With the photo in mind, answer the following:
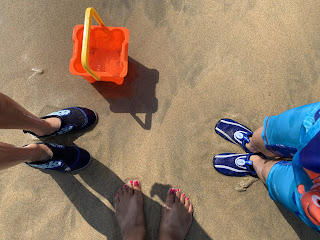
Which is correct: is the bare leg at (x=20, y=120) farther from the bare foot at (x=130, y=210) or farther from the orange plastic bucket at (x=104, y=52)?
the bare foot at (x=130, y=210)

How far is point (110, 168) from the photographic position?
6.58 feet

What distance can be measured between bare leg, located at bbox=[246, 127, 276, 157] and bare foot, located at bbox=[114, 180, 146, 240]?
39.6 inches

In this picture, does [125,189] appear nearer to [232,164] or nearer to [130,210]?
[130,210]

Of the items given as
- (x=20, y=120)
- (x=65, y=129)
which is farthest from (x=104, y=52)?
(x=20, y=120)

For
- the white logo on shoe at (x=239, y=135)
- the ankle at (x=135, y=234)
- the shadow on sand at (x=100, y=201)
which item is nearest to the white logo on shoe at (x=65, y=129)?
the shadow on sand at (x=100, y=201)

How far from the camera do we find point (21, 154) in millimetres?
1495

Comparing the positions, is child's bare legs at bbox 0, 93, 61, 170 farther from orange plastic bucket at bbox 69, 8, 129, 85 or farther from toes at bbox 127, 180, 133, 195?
toes at bbox 127, 180, 133, 195

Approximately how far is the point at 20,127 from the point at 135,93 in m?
0.96

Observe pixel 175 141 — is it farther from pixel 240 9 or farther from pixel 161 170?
pixel 240 9

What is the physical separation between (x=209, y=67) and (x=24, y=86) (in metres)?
1.72

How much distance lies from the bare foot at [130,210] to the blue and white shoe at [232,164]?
2.37 ft

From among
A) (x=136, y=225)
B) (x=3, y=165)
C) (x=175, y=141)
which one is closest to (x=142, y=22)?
(x=175, y=141)

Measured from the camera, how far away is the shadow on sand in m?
1.93

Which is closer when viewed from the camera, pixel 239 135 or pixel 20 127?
pixel 20 127
